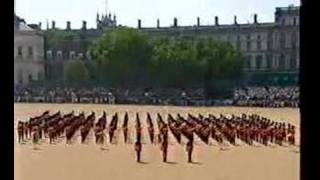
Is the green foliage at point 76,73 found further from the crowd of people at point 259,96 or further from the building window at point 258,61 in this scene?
the building window at point 258,61

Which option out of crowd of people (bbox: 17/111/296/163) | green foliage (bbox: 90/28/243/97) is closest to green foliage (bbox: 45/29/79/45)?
green foliage (bbox: 90/28/243/97)

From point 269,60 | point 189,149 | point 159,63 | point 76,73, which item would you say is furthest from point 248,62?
point 189,149

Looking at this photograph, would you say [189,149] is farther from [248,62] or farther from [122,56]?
[248,62]

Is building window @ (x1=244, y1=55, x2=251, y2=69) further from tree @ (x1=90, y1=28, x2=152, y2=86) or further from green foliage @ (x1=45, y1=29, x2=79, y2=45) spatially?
green foliage @ (x1=45, y1=29, x2=79, y2=45)

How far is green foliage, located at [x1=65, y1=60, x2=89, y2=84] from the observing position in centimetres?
1501

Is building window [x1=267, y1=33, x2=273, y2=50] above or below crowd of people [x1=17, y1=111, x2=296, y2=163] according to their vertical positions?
above

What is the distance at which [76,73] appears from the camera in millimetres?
15891

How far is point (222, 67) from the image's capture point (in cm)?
1639

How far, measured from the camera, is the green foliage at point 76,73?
15.0 meters

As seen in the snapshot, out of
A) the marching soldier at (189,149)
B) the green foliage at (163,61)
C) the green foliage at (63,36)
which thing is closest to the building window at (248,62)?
the green foliage at (163,61)

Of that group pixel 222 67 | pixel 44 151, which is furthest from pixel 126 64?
pixel 44 151

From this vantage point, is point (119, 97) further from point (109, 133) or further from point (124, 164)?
point (124, 164)

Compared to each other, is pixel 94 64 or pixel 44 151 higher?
pixel 94 64
